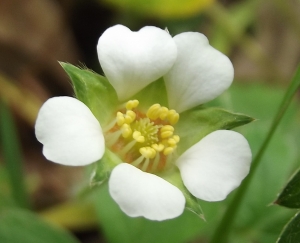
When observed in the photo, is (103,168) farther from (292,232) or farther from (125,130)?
(292,232)

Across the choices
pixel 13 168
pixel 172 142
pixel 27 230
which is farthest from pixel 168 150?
pixel 13 168

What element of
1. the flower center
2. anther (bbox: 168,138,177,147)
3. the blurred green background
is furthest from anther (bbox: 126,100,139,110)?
the blurred green background

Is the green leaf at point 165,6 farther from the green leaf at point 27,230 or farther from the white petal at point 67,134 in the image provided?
the white petal at point 67,134

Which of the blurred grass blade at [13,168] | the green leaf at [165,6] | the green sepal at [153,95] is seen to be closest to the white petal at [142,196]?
the green sepal at [153,95]

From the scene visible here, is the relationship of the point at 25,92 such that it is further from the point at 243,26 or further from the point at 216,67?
the point at 216,67

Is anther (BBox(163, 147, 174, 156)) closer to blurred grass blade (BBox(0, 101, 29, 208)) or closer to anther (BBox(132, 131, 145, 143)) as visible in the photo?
anther (BBox(132, 131, 145, 143))

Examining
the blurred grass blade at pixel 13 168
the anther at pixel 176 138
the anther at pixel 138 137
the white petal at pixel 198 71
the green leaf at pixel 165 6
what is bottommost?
the blurred grass blade at pixel 13 168

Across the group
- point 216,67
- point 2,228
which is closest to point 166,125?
point 216,67
